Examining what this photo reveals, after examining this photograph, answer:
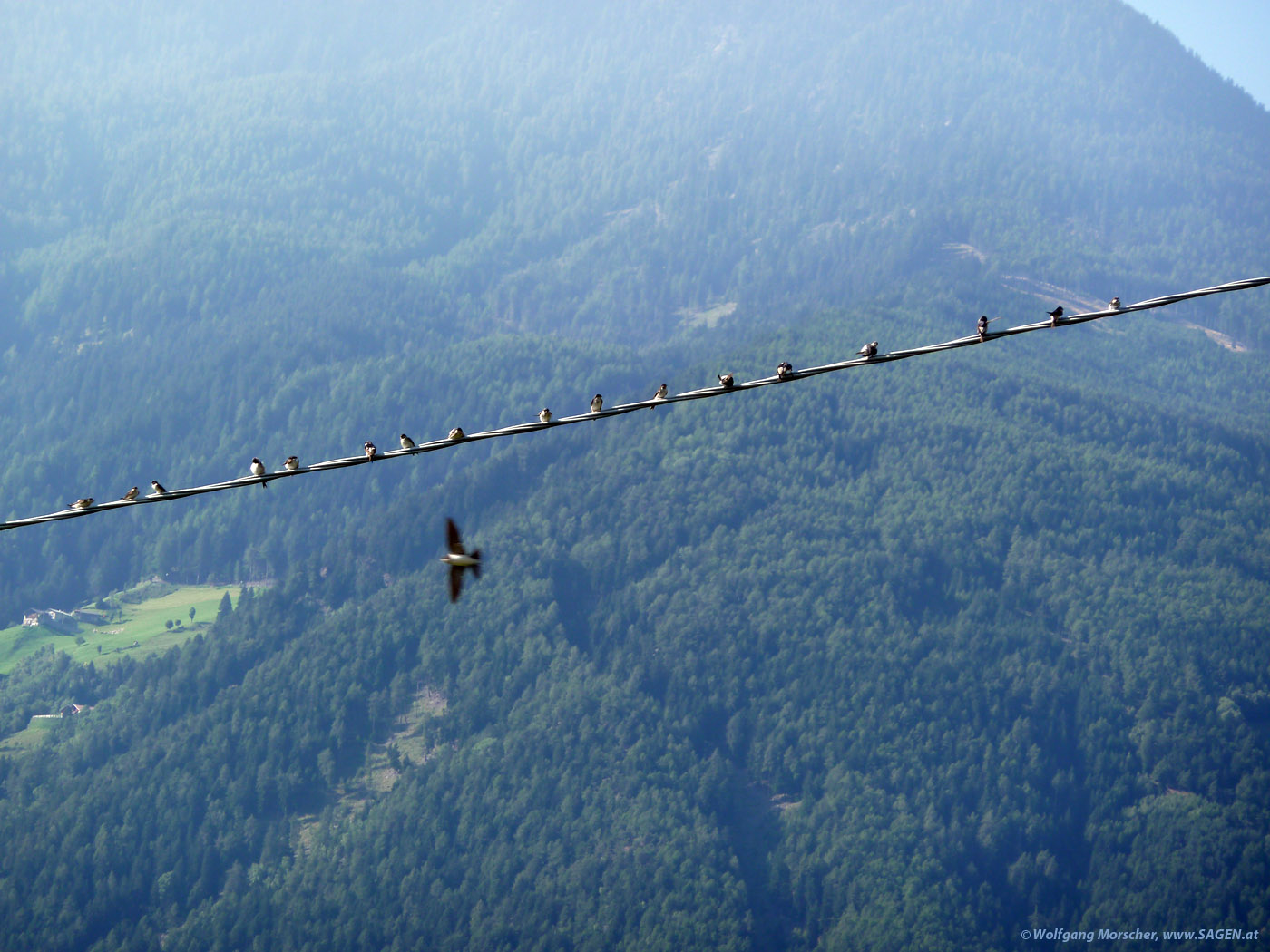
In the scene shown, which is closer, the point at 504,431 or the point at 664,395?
the point at 504,431

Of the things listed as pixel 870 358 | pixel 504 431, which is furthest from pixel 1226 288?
pixel 504 431

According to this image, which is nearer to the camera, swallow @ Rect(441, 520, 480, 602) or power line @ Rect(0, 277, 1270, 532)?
swallow @ Rect(441, 520, 480, 602)

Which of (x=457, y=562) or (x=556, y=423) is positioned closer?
(x=457, y=562)

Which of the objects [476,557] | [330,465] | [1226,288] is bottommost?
→ [476,557]

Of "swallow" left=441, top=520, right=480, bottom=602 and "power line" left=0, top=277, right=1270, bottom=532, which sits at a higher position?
"power line" left=0, top=277, right=1270, bottom=532

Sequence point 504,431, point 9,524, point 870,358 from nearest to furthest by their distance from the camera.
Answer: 1. point 9,524
2. point 504,431
3. point 870,358

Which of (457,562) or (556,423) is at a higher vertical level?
(556,423)

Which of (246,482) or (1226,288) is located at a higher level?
(1226,288)

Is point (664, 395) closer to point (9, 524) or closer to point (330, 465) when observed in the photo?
point (330, 465)

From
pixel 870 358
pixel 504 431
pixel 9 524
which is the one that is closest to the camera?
pixel 9 524

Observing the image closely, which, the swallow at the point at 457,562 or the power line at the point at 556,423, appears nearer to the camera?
the swallow at the point at 457,562

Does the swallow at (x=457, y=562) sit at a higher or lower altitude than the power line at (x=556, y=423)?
lower
